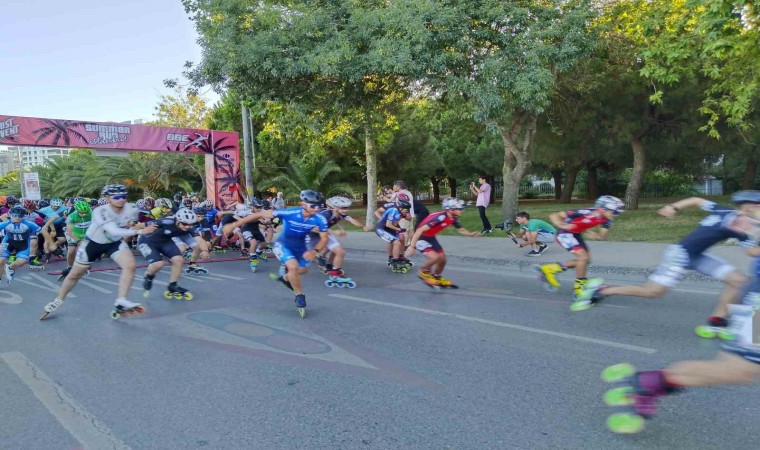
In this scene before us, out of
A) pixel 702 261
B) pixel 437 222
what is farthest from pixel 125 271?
pixel 702 261

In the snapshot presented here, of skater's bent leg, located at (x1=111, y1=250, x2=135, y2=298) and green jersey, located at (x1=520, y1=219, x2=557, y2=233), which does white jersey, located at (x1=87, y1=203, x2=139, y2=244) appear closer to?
skater's bent leg, located at (x1=111, y1=250, x2=135, y2=298)

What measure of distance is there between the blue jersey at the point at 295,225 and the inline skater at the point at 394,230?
3406 millimetres

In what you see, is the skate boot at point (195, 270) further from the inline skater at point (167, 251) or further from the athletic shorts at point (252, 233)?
the inline skater at point (167, 251)

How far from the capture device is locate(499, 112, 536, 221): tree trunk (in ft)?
58.3

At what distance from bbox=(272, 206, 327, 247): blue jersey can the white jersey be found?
1958 millimetres

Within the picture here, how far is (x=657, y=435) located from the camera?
147 inches

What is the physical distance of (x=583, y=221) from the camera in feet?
26.7

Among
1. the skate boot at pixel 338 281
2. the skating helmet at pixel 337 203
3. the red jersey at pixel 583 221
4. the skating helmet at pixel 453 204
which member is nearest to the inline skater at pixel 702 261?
the red jersey at pixel 583 221

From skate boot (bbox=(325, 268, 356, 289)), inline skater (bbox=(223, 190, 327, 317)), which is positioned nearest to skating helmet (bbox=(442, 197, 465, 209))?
inline skater (bbox=(223, 190, 327, 317))

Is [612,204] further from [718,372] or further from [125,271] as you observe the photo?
[125,271]

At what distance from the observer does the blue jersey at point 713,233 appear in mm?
5004

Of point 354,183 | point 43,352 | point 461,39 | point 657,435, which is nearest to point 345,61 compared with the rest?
point 461,39

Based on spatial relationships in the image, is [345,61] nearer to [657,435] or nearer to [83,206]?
[83,206]

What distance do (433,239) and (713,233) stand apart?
478 cm
